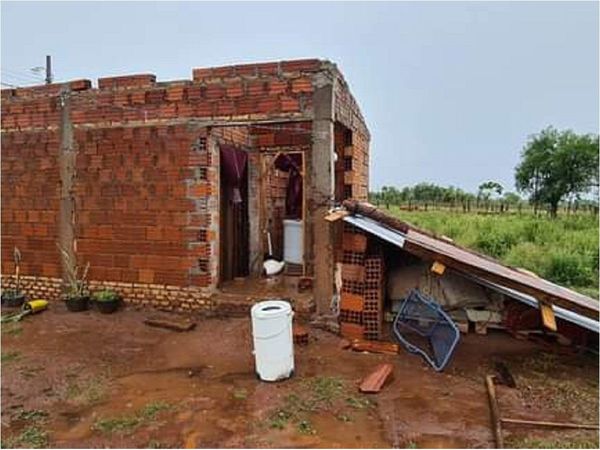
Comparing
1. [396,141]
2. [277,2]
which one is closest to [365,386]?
[277,2]

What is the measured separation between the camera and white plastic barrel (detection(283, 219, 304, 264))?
27.6ft

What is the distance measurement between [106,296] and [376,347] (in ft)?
13.1

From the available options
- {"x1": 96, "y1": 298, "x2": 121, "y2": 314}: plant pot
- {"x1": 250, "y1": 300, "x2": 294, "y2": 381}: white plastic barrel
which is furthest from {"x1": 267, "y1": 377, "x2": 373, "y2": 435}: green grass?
{"x1": 96, "y1": 298, "x2": 121, "y2": 314}: plant pot

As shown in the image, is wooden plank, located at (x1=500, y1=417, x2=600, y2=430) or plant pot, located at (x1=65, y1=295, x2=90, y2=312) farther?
plant pot, located at (x1=65, y1=295, x2=90, y2=312)

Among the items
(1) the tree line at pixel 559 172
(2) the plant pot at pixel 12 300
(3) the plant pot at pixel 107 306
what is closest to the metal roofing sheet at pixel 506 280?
(3) the plant pot at pixel 107 306

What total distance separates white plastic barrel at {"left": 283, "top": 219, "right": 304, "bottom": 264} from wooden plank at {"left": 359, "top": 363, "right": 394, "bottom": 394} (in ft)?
13.0

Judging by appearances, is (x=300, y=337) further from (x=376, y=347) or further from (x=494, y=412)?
(x=494, y=412)

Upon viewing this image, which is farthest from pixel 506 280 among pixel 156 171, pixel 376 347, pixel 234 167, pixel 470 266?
pixel 156 171

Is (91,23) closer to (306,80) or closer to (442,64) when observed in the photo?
(306,80)

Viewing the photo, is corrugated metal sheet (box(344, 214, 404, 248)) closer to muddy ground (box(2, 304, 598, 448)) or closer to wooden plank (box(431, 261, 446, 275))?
wooden plank (box(431, 261, 446, 275))

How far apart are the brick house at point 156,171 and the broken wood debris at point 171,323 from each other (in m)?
0.35

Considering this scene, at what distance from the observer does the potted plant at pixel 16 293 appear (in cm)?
703

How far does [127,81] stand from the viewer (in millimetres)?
6656

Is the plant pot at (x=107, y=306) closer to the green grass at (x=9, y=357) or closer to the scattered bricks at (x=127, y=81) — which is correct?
the green grass at (x=9, y=357)
